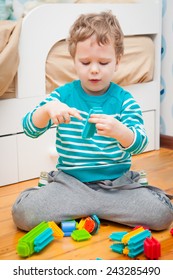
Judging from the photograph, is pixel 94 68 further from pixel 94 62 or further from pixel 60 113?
pixel 60 113

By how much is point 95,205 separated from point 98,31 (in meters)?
0.41

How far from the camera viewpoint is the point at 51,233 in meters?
1.13

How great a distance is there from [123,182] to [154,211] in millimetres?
120

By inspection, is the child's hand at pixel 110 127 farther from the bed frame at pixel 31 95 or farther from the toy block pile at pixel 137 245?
the bed frame at pixel 31 95

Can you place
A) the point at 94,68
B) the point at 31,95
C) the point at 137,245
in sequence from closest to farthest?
the point at 137,245, the point at 94,68, the point at 31,95

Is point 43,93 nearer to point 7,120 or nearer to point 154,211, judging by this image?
point 7,120

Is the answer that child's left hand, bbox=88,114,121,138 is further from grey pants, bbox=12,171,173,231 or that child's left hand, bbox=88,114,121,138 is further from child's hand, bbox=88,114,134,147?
grey pants, bbox=12,171,173,231

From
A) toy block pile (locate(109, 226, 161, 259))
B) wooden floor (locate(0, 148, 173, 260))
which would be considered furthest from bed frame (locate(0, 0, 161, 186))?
toy block pile (locate(109, 226, 161, 259))

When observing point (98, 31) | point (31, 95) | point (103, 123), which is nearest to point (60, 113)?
point (103, 123)

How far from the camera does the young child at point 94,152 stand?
1.19m

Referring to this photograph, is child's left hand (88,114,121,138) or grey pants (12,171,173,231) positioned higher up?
child's left hand (88,114,121,138)

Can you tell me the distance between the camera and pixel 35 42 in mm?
1570

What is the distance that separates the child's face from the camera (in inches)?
46.6

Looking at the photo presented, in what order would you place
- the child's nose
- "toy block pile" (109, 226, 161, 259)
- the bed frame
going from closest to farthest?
"toy block pile" (109, 226, 161, 259) → the child's nose → the bed frame
